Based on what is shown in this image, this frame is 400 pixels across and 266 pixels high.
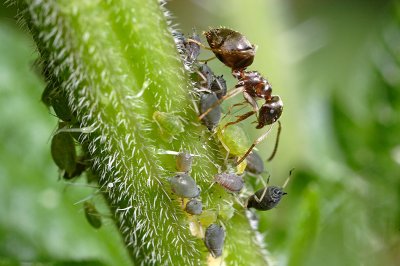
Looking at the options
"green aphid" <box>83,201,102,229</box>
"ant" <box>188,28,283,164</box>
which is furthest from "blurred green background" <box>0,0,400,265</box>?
"ant" <box>188,28,283,164</box>

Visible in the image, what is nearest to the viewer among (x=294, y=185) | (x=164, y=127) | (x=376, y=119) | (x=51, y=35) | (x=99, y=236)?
(x=51, y=35)

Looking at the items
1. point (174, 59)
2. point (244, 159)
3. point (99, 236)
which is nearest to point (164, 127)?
point (174, 59)

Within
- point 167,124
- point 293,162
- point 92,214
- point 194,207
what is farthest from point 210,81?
point 293,162

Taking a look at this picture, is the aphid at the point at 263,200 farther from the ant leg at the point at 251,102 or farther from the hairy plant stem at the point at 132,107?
the ant leg at the point at 251,102

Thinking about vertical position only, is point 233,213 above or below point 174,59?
below

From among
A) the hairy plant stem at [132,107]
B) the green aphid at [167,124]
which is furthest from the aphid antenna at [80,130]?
the green aphid at [167,124]

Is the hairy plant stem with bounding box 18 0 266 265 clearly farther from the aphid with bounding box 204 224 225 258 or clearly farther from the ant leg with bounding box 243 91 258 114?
the ant leg with bounding box 243 91 258 114

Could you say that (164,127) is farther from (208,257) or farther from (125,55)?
(208,257)
